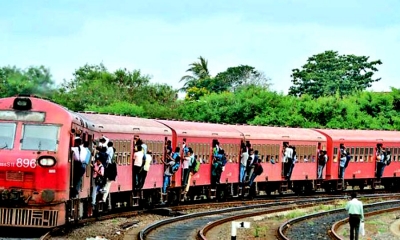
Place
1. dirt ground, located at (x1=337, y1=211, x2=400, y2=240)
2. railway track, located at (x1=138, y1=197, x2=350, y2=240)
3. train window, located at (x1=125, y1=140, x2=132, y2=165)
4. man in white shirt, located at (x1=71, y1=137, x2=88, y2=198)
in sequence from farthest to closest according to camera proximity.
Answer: train window, located at (x1=125, y1=140, x2=132, y2=165) < dirt ground, located at (x1=337, y1=211, x2=400, y2=240) < railway track, located at (x1=138, y1=197, x2=350, y2=240) < man in white shirt, located at (x1=71, y1=137, x2=88, y2=198)

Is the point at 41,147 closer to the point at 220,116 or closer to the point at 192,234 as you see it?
the point at 192,234

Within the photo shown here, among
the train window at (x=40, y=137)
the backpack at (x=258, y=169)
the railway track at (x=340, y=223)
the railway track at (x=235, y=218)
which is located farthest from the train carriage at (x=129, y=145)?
the railway track at (x=340, y=223)

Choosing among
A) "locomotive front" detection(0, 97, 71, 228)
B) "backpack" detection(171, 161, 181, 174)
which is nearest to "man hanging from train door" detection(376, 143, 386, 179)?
"backpack" detection(171, 161, 181, 174)

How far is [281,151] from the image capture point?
3772 cm

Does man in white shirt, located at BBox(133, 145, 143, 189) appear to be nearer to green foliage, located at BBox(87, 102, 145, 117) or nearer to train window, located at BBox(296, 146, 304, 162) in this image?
train window, located at BBox(296, 146, 304, 162)

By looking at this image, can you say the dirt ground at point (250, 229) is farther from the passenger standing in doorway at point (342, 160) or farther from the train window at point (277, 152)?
the passenger standing in doorway at point (342, 160)

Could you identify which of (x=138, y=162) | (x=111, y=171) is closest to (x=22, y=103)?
(x=111, y=171)

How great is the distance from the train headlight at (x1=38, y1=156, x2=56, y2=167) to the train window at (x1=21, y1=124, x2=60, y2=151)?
0.21 metres

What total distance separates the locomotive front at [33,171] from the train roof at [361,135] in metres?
24.3

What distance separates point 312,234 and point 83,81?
196 feet

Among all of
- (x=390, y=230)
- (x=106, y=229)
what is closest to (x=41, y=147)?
(x=106, y=229)

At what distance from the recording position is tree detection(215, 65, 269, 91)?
301ft

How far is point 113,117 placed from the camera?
25516mm

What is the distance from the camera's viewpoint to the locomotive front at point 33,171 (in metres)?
17.8
